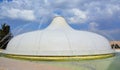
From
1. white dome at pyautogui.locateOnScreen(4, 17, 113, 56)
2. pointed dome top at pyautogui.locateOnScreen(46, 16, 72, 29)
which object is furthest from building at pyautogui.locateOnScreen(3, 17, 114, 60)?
pointed dome top at pyautogui.locateOnScreen(46, 16, 72, 29)

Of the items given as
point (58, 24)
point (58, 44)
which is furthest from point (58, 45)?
point (58, 24)

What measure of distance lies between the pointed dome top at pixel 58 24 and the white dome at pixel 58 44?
1.27 metres

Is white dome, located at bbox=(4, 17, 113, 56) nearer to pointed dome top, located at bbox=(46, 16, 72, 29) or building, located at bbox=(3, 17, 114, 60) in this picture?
building, located at bbox=(3, 17, 114, 60)

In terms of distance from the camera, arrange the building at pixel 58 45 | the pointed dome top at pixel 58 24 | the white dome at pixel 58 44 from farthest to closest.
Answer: the pointed dome top at pixel 58 24
the white dome at pixel 58 44
the building at pixel 58 45

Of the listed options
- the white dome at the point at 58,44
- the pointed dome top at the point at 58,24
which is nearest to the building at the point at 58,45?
the white dome at the point at 58,44

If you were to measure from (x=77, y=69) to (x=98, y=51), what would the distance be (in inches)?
164

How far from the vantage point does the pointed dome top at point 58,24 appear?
18.0 metres

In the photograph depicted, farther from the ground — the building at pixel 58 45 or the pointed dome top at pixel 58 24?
the pointed dome top at pixel 58 24

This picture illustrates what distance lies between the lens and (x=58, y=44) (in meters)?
15.2

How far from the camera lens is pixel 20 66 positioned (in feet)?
37.3

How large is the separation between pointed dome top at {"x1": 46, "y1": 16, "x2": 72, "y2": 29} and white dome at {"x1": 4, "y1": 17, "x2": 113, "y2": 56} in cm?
127

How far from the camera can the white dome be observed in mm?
14768

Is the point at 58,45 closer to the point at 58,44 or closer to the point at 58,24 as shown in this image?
the point at 58,44

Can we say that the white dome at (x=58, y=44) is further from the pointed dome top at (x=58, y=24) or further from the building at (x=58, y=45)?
the pointed dome top at (x=58, y=24)
